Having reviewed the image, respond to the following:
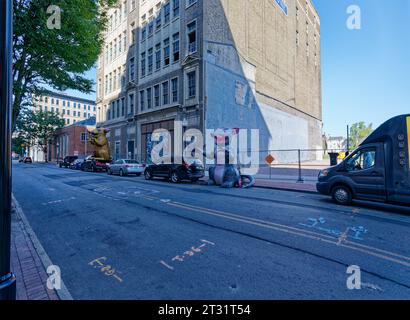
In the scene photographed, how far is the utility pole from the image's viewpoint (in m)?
2.07

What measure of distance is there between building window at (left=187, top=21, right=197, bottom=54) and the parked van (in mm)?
19677

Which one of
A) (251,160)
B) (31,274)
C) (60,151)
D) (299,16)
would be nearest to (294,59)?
(299,16)

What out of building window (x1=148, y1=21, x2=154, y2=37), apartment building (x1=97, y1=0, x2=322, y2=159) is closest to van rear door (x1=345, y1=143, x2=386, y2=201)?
apartment building (x1=97, y1=0, x2=322, y2=159)

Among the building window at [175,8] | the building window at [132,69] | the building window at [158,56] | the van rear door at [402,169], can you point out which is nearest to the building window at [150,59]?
the building window at [158,56]

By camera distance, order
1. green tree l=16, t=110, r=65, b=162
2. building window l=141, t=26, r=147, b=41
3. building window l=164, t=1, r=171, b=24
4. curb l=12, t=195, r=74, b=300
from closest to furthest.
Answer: curb l=12, t=195, r=74, b=300, building window l=164, t=1, r=171, b=24, building window l=141, t=26, r=147, b=41, green tree l=16, t=110, r=65, b=162

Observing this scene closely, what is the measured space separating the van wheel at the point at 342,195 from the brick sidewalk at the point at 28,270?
8882mm

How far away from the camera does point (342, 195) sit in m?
8.41

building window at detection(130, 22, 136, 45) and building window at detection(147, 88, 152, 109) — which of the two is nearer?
building window at detection(147, 88, 152, 109)

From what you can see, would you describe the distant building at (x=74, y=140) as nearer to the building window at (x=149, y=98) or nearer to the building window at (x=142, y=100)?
the building window at (x=142, y=100)

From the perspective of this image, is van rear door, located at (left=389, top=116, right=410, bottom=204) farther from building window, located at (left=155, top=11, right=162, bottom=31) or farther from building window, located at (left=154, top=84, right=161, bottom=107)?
building window, located at (left=155, top=11, right=162, bottom=31)

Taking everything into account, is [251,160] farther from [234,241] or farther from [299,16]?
[299,16]

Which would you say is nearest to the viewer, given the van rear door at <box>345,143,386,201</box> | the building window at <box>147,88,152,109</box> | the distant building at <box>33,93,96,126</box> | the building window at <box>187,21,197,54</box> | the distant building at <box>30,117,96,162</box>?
the van rear door at <box>345,143,386,201</box>

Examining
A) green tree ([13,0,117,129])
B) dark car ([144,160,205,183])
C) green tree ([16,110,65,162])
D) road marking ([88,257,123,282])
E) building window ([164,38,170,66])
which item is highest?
building window ([164,38,170,66])

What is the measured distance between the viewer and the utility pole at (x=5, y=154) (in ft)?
6.79
